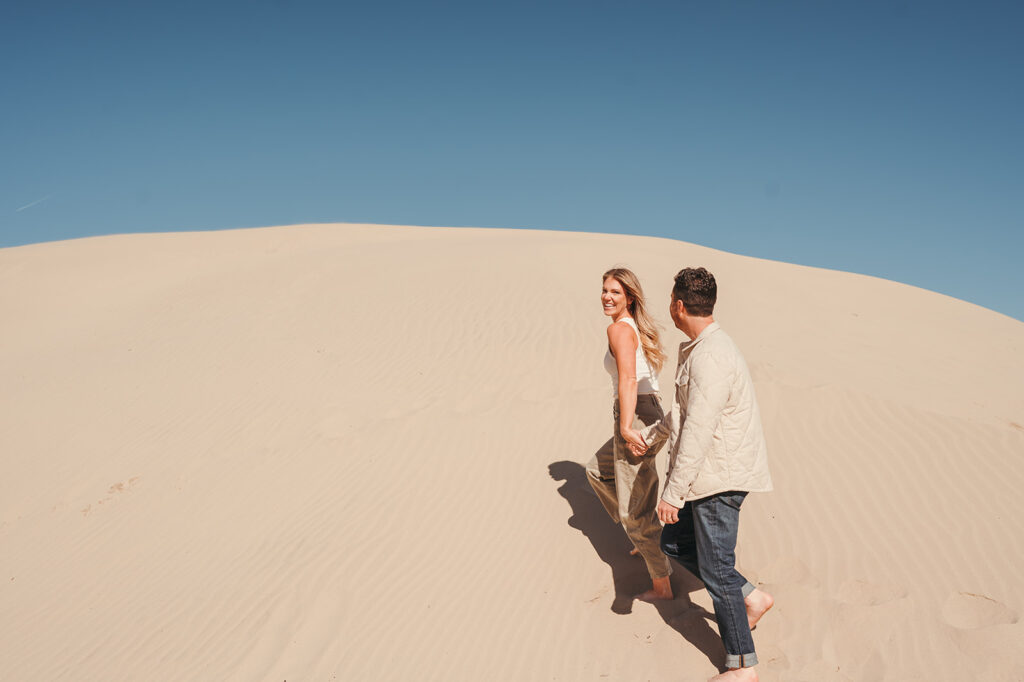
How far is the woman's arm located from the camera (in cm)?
349

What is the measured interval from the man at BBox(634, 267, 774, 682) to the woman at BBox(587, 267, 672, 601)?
0.38 meters

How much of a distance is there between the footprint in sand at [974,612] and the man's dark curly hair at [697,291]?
7.96 ft

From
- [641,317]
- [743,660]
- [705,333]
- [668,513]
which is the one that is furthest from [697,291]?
[743,660]

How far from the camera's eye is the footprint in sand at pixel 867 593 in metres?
3.79

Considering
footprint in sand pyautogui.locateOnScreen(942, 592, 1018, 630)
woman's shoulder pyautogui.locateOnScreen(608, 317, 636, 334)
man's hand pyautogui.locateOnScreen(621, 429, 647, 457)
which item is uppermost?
woman's shoulder pyautogui.locateOnScreen(608, 317, 636, 334)

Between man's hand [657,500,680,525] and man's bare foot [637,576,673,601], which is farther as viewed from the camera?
man's bare foot [637,576,673,601]

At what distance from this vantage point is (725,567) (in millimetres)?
3088

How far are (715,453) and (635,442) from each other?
564 millimetres

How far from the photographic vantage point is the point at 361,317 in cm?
1079

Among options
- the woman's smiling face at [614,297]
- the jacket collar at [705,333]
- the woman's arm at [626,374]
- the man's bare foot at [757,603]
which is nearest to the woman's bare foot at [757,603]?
the man's bare foot at [757,603]

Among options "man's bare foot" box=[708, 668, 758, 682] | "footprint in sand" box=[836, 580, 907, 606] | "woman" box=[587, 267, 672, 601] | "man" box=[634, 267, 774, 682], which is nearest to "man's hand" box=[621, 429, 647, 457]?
"woman" box=[587, 267, 672, 601]

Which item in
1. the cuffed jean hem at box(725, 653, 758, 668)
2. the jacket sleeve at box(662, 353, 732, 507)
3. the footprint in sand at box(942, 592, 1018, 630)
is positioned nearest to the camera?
the jacket sleeve at box(662, 353, 732, 507)

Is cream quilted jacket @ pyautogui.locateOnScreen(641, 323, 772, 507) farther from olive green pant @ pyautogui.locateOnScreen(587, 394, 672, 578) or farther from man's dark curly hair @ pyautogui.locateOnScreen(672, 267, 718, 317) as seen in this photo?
olive green pant @ pyautogui.locateOnScreen(587, 394, 672, 578)

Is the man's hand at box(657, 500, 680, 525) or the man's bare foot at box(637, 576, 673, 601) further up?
the man's hand at box(657, 500, 680, 525)
